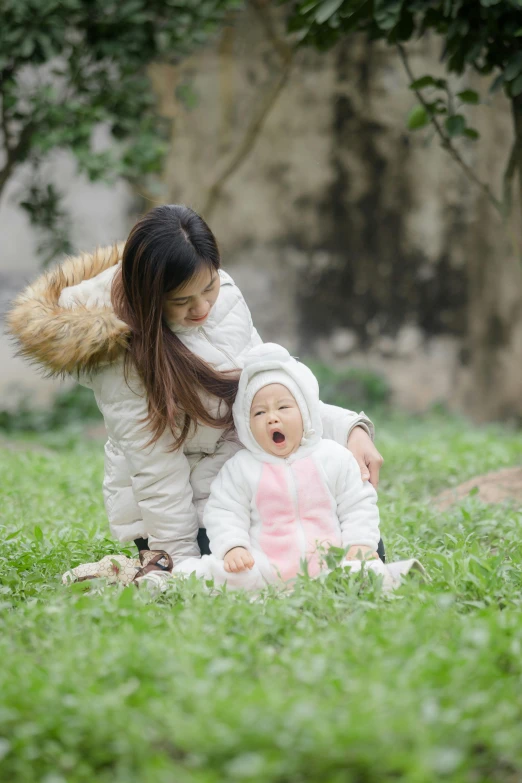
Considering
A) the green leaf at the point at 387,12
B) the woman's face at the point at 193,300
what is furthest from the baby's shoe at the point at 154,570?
the green leaf at the point at 387,12

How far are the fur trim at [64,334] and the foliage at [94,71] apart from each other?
3.90 m

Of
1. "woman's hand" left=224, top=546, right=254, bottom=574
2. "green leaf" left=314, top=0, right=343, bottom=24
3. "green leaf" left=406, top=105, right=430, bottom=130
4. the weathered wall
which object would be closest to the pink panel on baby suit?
"woman's hand" left=224, top=546, right=254, bottom=574

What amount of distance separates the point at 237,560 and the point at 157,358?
0.64m

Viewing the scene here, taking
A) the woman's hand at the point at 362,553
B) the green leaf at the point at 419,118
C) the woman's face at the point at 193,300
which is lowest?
the woman's hand at the point at 362,553

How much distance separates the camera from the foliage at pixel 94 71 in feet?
20.3

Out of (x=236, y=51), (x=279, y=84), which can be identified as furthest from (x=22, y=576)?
(x=236, y=51)

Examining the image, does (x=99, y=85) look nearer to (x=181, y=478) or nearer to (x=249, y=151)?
(x=249, y=151)

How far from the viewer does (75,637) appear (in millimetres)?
2182

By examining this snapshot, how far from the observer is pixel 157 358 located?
2.75 metres

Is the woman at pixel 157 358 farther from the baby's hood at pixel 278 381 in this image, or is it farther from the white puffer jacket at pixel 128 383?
the baby's hood at pixel 278 381

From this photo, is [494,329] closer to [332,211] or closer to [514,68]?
[332,211]

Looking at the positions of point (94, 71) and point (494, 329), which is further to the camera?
point (494, 329)

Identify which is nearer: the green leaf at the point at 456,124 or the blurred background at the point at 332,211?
the green leaf at the point at 456,124

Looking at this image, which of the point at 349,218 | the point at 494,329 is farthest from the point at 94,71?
the point at 494,329
